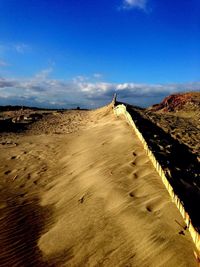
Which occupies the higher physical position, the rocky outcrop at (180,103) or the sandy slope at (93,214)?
the rocky outcrop at (180,103)

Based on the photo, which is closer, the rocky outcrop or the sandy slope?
the sandy slope

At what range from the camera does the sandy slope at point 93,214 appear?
5094 millimetres

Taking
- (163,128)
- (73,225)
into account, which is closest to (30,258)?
(73,225)

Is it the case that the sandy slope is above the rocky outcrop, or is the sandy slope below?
below

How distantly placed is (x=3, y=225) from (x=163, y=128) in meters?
9.79

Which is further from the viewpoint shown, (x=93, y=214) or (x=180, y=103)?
(x=180, y=103)

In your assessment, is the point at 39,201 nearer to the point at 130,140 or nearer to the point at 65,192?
the point at 65,192

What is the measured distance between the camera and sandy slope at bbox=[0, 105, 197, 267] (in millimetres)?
5094

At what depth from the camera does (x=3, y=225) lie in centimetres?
714

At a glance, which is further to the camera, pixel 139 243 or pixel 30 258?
pixel 30 258

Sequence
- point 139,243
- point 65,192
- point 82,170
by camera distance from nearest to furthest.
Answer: point 139,243, point 65,192, point 82,170

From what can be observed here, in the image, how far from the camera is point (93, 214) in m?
6.41

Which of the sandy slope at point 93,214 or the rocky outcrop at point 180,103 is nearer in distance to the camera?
the sandy slope at point 93,214

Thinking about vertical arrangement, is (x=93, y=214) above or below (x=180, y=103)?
below
